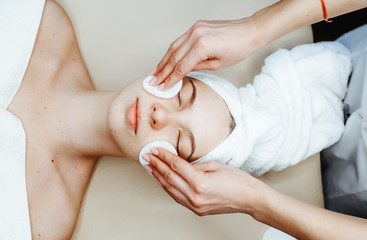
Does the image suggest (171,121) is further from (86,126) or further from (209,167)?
(86,126)

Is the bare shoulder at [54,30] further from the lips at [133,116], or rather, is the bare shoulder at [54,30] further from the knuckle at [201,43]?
the knuckle at [201,43]

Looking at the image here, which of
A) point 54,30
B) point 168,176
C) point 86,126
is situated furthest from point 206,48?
point 54,30

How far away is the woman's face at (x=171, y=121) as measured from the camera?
1165 mm

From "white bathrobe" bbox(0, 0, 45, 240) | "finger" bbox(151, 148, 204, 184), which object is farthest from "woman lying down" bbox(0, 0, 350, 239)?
Result: "finger" bbox(151, 148, 204, 184)

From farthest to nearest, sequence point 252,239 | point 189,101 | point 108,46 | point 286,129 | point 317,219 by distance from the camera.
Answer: point 108,46 → point 252,239 → point 286,129 → point 189,101 → point 317,219

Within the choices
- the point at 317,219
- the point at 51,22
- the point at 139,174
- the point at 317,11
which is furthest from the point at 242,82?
the point at 51,22

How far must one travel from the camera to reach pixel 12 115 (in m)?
1.23

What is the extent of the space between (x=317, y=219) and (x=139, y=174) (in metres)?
0.73

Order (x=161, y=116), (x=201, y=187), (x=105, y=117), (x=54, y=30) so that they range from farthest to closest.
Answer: (x=54, y=30) → (x=105, y=117) → (x=161, y=116) → (x=201, y=187)

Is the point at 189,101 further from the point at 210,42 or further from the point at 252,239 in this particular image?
the point at 252,239

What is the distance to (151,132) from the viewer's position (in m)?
1.17

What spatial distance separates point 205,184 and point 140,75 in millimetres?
708

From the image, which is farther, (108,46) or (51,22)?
(108,46)

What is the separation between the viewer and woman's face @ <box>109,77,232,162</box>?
45.9 inches
